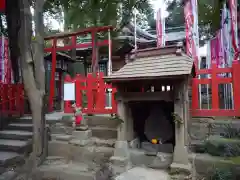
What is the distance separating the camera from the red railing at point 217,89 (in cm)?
473

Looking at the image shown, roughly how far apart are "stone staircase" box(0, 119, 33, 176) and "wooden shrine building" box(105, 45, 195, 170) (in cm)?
293

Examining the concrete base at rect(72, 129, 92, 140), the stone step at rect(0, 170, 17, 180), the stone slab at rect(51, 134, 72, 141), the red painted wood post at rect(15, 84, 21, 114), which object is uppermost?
the red painted wood post at rect(15, 84, 21, 114)

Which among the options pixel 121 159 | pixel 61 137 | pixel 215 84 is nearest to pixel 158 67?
pixel 215 84

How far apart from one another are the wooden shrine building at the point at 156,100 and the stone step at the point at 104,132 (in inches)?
23.3

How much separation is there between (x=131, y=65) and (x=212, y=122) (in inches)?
96.1

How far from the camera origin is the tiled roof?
13.5 feet

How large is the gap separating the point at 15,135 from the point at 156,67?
507cm

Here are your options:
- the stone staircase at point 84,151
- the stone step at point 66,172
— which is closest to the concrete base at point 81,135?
the stone staircase at point 84,151

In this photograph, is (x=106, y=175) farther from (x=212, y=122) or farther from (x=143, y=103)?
(x=212, y=122)

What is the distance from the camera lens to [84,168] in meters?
5.16

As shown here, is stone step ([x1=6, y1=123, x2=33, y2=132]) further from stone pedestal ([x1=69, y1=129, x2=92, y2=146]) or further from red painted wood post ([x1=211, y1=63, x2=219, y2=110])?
red painted wood post ([x1=211, y1=63, x2=219, y2=110])

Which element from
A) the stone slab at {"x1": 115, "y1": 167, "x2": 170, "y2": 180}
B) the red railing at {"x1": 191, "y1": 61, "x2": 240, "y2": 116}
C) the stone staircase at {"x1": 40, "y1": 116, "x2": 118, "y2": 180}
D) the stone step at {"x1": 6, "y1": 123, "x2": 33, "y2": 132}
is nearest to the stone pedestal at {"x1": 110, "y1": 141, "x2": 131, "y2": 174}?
the stone slab at {"x1": 115, "y1": 167, "x2": 170, "y2": 180}

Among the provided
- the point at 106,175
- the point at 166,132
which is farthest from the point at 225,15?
the point at 106,175

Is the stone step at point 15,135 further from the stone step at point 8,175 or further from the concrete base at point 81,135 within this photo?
the concrete base at point 81,135
